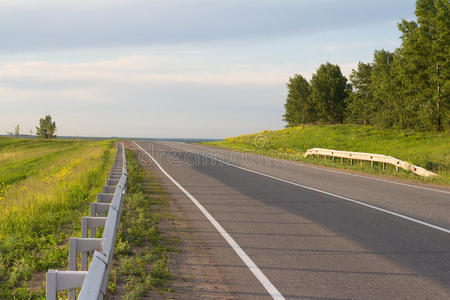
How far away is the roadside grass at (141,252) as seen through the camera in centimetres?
438

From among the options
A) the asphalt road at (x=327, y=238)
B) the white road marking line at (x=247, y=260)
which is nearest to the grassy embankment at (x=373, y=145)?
the asphalt road at (x=327, y=238)

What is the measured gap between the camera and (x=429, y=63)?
34062 mm

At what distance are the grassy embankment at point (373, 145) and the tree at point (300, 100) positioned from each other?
24134mm

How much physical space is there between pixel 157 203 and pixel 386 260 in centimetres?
613

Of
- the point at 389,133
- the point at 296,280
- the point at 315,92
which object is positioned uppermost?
the point at 315,92

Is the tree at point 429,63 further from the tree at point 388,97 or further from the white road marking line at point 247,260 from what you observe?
the white road marking line at point 247,260

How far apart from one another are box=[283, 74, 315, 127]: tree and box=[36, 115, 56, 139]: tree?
6867 cm

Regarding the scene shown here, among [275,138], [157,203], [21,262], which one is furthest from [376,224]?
[275,138]

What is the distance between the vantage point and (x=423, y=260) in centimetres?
535

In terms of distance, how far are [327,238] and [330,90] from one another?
6706cm

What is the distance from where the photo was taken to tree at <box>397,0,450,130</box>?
3216 cm

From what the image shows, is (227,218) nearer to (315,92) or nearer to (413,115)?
(413,115)

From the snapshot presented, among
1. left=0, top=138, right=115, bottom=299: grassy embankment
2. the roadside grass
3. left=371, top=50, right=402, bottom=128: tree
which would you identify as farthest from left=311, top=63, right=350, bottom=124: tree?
the roadside grass

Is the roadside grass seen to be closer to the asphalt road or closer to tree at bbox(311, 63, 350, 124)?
the asphalt road
